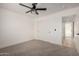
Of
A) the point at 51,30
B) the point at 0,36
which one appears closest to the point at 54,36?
the point at 51,30

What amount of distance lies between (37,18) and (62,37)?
2.83 feet

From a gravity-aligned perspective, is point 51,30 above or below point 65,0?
below

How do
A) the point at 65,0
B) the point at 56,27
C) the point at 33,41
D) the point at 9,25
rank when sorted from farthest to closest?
the point at 56,27 < the point at 33,41 < the point at 9,25 < the point at 65,0

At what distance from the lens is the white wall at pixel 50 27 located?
220 centimetres

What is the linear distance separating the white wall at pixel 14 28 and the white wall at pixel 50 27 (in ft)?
0.79

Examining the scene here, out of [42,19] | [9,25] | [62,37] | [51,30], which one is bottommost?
[62,37]

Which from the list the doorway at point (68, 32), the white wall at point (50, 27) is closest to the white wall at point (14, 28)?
the white wall at point (50, 27)

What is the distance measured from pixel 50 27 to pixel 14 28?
3.13ft

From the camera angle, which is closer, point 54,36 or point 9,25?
point 9,25

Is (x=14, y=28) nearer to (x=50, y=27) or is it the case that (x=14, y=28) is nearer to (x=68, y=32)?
(x=50, y=27)

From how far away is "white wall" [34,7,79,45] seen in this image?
7.21ft

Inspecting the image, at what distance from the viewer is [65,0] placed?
1305 mm

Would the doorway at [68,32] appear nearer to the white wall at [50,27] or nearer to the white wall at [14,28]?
the white wall at [50,27]

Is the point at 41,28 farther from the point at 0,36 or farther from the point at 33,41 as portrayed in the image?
the point at 0,36
